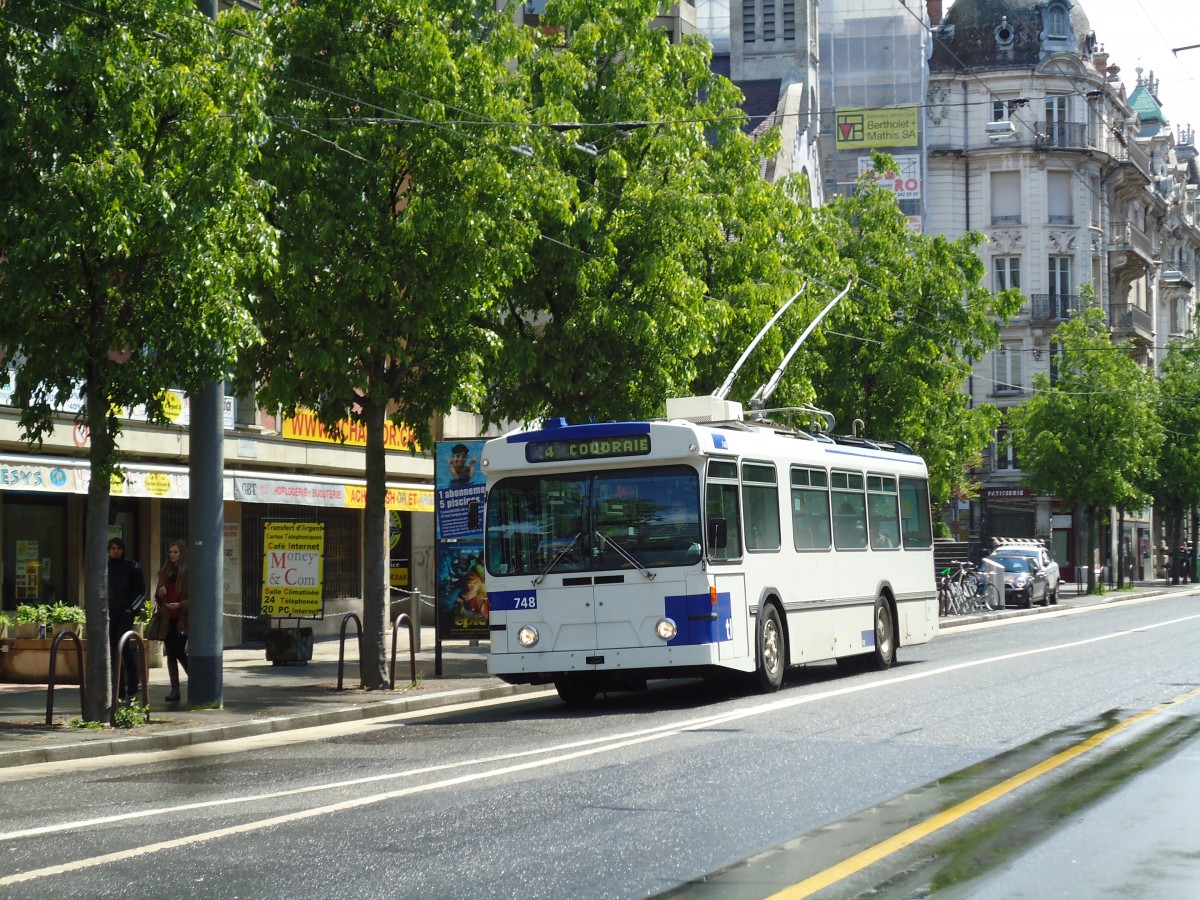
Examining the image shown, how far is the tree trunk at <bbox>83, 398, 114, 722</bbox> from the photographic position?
15.1m

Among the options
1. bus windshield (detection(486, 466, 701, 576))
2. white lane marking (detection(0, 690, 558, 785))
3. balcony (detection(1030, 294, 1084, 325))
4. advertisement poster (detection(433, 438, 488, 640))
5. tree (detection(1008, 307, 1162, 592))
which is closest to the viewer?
white lane marking (detection(0, 690, 558, 785))

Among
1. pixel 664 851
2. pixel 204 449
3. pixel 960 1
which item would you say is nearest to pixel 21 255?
pixel 204 449

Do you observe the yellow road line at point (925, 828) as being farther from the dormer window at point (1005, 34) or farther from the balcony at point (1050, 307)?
the dormer window at point (1005, 34)

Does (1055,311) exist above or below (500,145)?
above

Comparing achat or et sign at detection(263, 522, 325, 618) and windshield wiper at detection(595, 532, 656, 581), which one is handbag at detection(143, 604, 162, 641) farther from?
windshield wiper at detection(595, 532, 656, 581)

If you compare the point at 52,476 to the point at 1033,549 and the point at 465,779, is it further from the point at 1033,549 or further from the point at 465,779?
the point at 1033,549

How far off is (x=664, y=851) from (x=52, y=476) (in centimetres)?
1668

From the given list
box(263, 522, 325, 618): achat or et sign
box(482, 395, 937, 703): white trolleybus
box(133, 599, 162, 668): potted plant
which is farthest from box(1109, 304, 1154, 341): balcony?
box(482, 395, 937, 703): white trolleybus

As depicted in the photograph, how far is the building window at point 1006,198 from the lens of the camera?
71062mm

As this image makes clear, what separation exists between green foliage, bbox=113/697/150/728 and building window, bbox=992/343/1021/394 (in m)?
58.9

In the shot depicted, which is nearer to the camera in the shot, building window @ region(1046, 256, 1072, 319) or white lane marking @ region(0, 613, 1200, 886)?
white lane marking @ region(0, 613, 1200, 886)

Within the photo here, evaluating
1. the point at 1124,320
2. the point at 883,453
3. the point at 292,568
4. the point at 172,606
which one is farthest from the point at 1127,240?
the point at 172,606

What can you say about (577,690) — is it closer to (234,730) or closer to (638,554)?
(638,554)

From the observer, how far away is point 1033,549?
167ft
